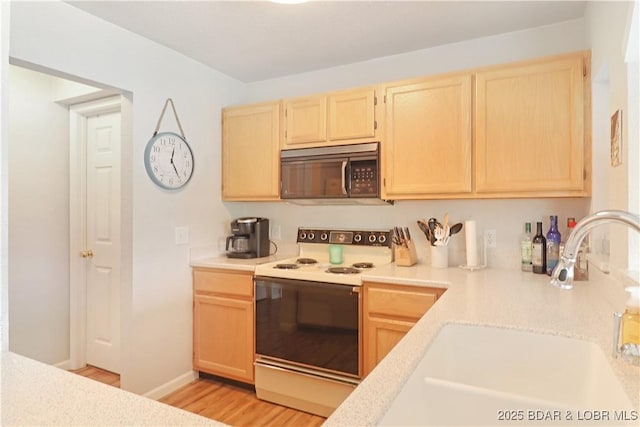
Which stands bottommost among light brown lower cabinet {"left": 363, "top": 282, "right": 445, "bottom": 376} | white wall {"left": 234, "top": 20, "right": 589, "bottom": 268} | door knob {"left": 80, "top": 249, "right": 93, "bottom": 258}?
light brown lower cabinet {"left": 363, "top": 282, "right": 445, "bottom": 376}

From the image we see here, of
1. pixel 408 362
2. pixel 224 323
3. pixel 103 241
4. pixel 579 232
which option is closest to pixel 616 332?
pixel 579 232

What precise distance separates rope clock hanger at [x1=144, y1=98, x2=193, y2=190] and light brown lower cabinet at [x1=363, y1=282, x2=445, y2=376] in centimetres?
155

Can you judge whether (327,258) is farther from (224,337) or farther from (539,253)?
(539,253)

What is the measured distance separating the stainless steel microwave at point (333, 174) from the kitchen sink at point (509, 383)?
1.37m

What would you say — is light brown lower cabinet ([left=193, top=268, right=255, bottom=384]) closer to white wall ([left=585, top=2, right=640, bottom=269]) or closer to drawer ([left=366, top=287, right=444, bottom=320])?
drawer ([left=366, top=287, right=444, bottom=320])

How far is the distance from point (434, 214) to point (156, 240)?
6.38 feet

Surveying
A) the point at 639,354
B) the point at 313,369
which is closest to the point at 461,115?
the point at 639,354

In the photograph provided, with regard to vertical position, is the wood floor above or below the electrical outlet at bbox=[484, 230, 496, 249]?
below

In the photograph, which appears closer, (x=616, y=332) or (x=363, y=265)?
(x=616, y=332)

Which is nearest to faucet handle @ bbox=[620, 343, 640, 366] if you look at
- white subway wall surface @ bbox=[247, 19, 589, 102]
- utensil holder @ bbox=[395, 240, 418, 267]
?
utensil holder @ bbox=[395, 240, 418, 267]

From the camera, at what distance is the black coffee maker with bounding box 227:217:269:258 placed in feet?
9.52

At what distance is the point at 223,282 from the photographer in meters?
2.62

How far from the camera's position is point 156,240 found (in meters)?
2.52

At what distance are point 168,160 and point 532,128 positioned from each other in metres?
2.33
